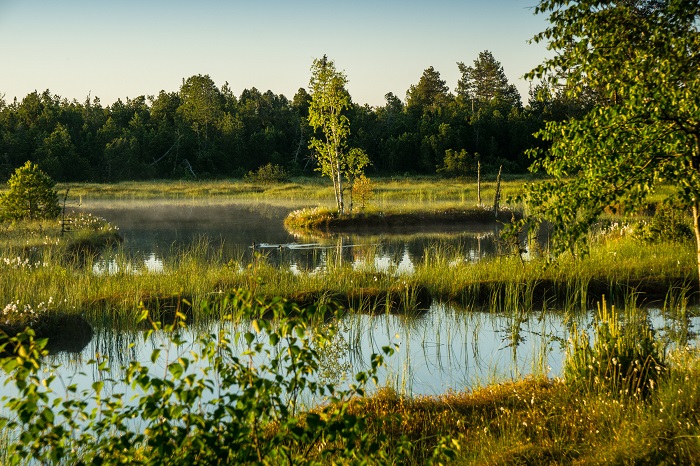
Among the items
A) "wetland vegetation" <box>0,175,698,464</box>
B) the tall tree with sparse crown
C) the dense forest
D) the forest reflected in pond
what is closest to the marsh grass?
"wetland vegetation" <box>0,175,698,464</box>

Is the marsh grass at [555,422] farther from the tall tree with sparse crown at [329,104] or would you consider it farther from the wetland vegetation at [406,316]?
the tall tree with sparse crown at [329,104]

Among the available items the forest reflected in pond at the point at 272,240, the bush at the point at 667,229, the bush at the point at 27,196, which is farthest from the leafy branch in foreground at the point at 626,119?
the bush at the point at 27,196

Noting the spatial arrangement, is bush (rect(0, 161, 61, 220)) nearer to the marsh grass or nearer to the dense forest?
the marsh grass

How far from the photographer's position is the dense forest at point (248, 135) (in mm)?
81875

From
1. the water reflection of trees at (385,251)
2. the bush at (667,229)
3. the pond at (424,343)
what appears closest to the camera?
the pond at (424,343)

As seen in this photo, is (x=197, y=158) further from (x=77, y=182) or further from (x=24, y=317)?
(x=24, y=317)

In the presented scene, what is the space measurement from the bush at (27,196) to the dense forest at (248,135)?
155ft

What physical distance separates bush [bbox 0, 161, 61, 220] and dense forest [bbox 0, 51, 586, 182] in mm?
47347

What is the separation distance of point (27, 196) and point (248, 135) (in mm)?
66190

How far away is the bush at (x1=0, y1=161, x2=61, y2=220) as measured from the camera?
27.6 meters

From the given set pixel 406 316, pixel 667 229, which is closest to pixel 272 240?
pixel 667 229

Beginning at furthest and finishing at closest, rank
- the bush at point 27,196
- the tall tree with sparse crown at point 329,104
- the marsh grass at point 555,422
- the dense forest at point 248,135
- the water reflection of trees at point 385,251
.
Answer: the dense forest at point 248,135
the tall tree with sparse crown at point 329,104
the bush at point 27,196
the water reflection of trees at point 385,251
the marsh grass at point 555,422

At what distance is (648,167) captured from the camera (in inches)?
363

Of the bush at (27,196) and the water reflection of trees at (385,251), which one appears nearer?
the water reflection of trees at (385,251)
